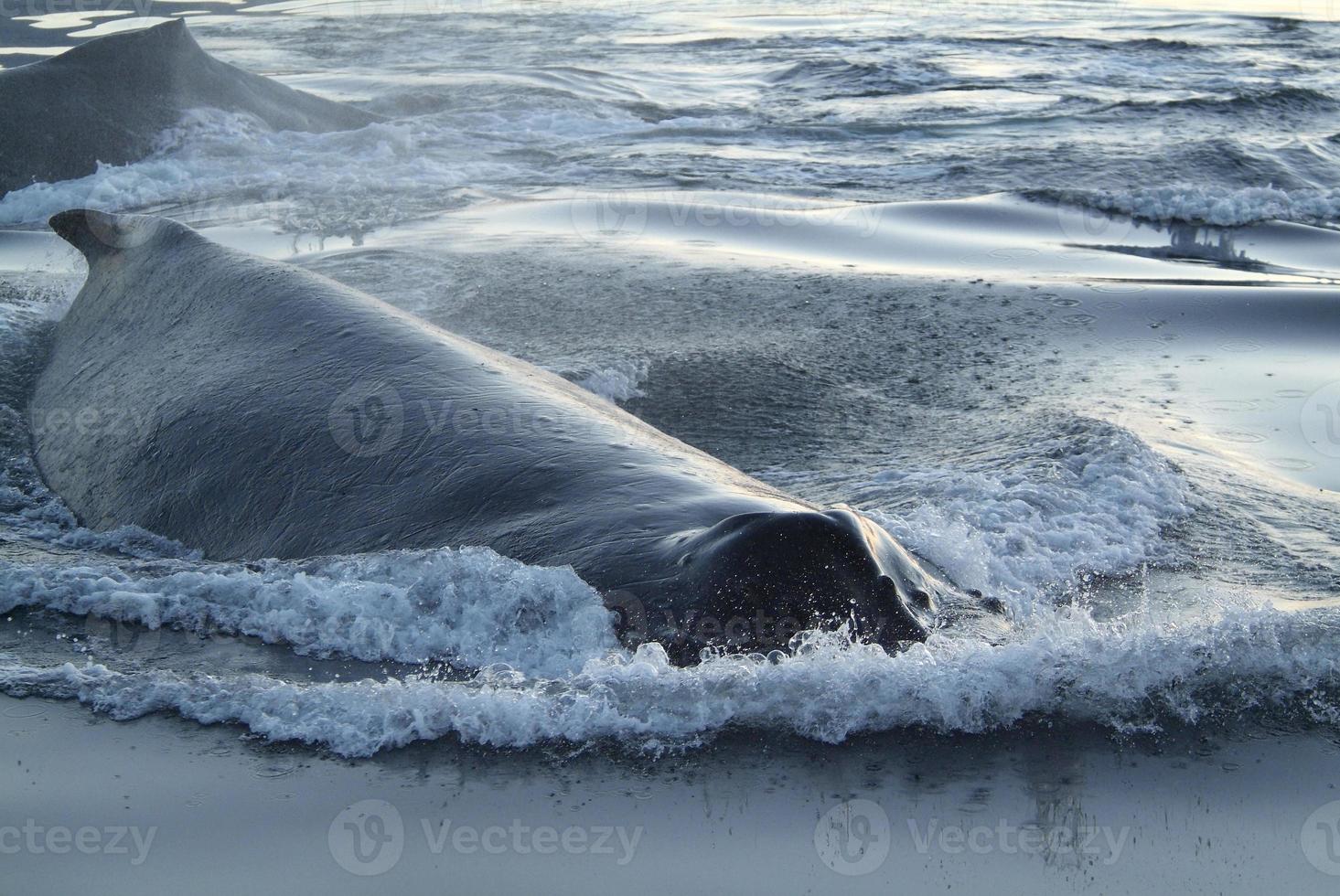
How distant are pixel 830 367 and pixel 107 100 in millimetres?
11103

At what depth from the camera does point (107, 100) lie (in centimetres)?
1612

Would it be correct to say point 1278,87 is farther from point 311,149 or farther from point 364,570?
point 364,570

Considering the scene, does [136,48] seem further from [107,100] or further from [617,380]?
[617,380]

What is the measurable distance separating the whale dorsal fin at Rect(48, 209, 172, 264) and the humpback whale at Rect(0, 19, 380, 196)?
7173 mm

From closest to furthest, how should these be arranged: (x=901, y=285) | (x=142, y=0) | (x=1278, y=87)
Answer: (x=901, y=285)
(x=1278, y=87)
(x=142, y=0)

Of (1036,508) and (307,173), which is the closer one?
(1036,508)

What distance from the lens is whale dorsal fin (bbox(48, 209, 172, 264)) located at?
320 inches

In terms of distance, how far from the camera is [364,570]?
4852 millimetres

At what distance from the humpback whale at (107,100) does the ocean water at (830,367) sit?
33cm

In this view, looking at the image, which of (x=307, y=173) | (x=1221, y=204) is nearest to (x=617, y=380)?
(x=1221, y=204)

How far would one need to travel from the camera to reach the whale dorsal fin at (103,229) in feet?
26.7

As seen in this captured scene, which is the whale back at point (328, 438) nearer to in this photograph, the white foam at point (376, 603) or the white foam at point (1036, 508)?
the white foam at point (376, 603)

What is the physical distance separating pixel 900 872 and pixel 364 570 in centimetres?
216

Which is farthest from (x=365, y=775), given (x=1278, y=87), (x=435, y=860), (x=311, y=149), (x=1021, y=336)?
(x=1278, y=87)
